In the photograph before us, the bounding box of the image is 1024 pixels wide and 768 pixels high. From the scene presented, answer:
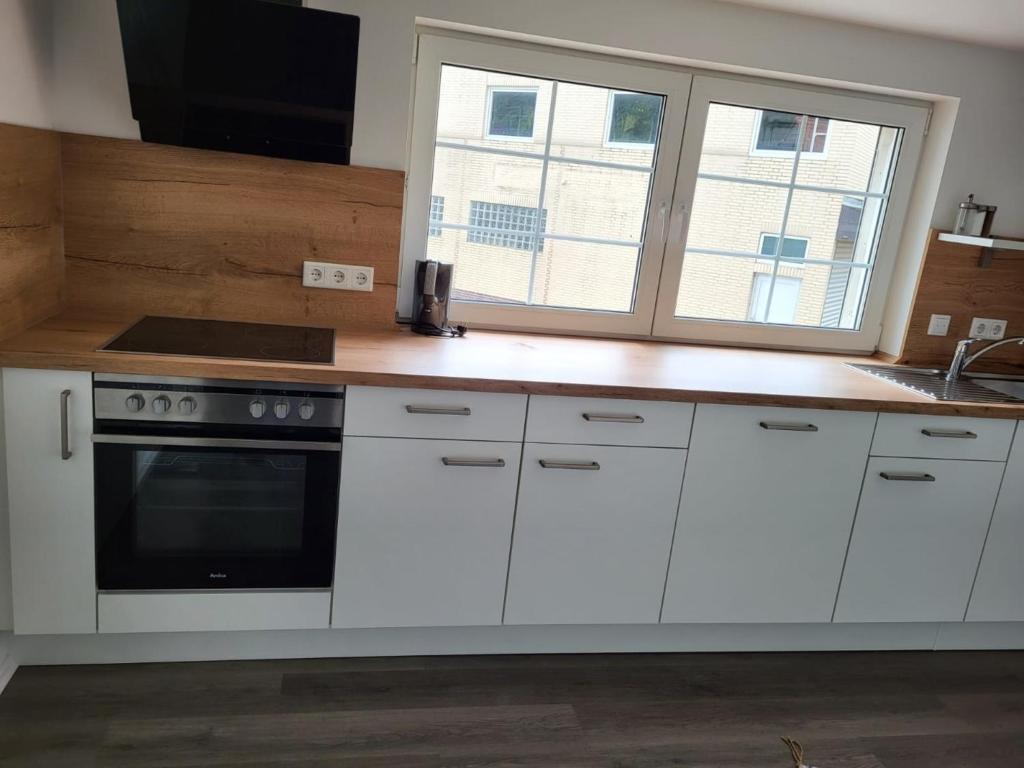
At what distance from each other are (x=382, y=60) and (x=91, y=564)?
5.34 feet

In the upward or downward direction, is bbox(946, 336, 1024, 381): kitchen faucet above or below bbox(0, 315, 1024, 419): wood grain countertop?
above

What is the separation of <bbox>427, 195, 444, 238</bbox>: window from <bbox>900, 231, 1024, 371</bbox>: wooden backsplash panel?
176cm

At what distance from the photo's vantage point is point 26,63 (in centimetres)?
201

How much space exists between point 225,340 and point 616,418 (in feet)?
3.60

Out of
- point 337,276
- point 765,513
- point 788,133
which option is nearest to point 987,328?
point 788,133

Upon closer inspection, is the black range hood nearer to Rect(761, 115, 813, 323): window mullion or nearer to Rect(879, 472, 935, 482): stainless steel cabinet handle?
Rect(761, 115, 813, 323): window mullion

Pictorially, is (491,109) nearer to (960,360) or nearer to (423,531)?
(423,531)

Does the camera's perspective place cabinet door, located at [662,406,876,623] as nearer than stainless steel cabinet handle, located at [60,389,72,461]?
No

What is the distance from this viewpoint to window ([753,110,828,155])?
9.23 ft

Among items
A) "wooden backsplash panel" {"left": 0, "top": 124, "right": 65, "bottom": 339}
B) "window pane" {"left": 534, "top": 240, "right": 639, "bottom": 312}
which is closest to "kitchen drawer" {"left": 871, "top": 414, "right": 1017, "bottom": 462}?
"window pane" {"left": 534, "top": 240, "right": 639, "bottom": 312}

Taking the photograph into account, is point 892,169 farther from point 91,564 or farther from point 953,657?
point 91,564

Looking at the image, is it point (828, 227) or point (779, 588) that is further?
point (828, 227)

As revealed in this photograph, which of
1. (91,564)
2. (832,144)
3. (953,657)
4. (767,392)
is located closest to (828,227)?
(832,144)

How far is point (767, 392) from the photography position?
→ 2.26 m
